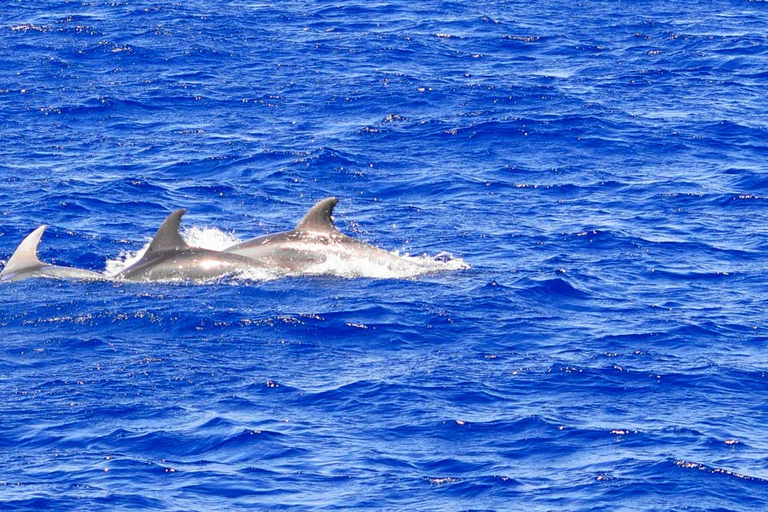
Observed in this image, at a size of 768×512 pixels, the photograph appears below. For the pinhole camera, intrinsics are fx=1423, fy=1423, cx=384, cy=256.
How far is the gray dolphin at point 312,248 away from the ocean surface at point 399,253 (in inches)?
14.2

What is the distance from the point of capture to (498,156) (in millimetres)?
34375

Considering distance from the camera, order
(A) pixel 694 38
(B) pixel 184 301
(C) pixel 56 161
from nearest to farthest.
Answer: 1. (B) pixel 184 301
2. (C) pixel 56 161
3. (A) pixel 694 38

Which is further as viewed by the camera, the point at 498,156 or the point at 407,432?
the point at 498,156

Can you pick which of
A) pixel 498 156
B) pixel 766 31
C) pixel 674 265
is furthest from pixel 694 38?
pixel 674 265

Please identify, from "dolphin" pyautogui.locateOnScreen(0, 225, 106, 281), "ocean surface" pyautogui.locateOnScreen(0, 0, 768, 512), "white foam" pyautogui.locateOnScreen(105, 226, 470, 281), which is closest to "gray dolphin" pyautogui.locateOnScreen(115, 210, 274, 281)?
"white foam" pyautogui.locateOnScreen(105, 226, 470, 281)

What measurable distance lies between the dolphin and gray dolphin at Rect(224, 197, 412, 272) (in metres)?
2.88

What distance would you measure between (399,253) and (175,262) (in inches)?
176

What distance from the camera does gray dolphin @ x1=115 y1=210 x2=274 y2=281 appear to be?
83.8ft

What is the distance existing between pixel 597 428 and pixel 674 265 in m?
8.28

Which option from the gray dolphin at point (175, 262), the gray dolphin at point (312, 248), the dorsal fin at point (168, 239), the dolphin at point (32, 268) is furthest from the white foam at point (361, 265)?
the dorsal fin at point (168, 239)

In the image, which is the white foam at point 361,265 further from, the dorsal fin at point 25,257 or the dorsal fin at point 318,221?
the dorsal fin at point 25,257

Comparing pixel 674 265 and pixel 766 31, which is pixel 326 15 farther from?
pixel 674 265

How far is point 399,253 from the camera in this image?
2752 cm

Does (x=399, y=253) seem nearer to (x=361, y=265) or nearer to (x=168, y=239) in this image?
(x=361, y=265)
